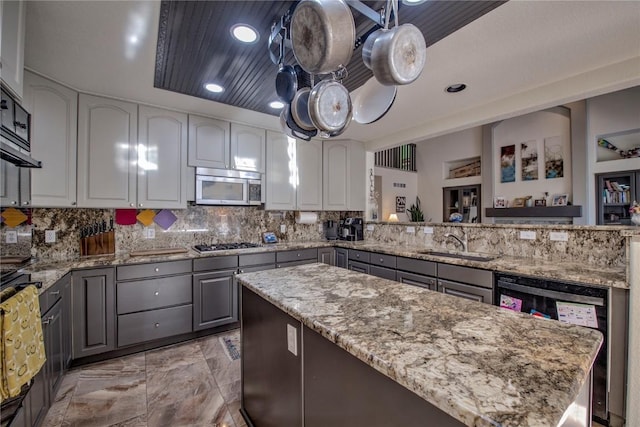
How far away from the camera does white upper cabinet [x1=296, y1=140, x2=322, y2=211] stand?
12.4 feet

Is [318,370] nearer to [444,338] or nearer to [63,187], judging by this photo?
[444,338]

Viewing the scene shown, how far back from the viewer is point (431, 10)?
1.46m

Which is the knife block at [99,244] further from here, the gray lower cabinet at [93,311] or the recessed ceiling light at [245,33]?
the recessed ceiling light at [245,33]

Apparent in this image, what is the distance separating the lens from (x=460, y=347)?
79cm

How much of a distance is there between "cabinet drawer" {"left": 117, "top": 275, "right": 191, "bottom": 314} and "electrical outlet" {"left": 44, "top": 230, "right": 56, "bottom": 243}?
2.59ft

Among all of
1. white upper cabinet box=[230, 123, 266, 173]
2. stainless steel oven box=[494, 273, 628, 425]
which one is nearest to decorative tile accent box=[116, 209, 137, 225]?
white upper cabinet box=[230, 123, 266, 173]

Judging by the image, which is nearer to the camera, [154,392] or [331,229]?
[154,392]

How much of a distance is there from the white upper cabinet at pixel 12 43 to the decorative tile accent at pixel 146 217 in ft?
5.29

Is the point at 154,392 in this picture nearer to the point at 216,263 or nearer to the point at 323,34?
the point at 216,263

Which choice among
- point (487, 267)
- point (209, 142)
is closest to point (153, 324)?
point (209, 142)

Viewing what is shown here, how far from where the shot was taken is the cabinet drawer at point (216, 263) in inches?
107

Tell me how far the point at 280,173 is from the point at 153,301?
199 cm

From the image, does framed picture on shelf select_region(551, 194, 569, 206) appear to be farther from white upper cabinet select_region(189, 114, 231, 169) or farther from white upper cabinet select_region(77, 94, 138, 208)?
white upper cabinet select_region(77, 94, 138, 208)

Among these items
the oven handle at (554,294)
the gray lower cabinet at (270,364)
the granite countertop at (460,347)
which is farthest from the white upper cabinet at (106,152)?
the oven handle at (554,294)
